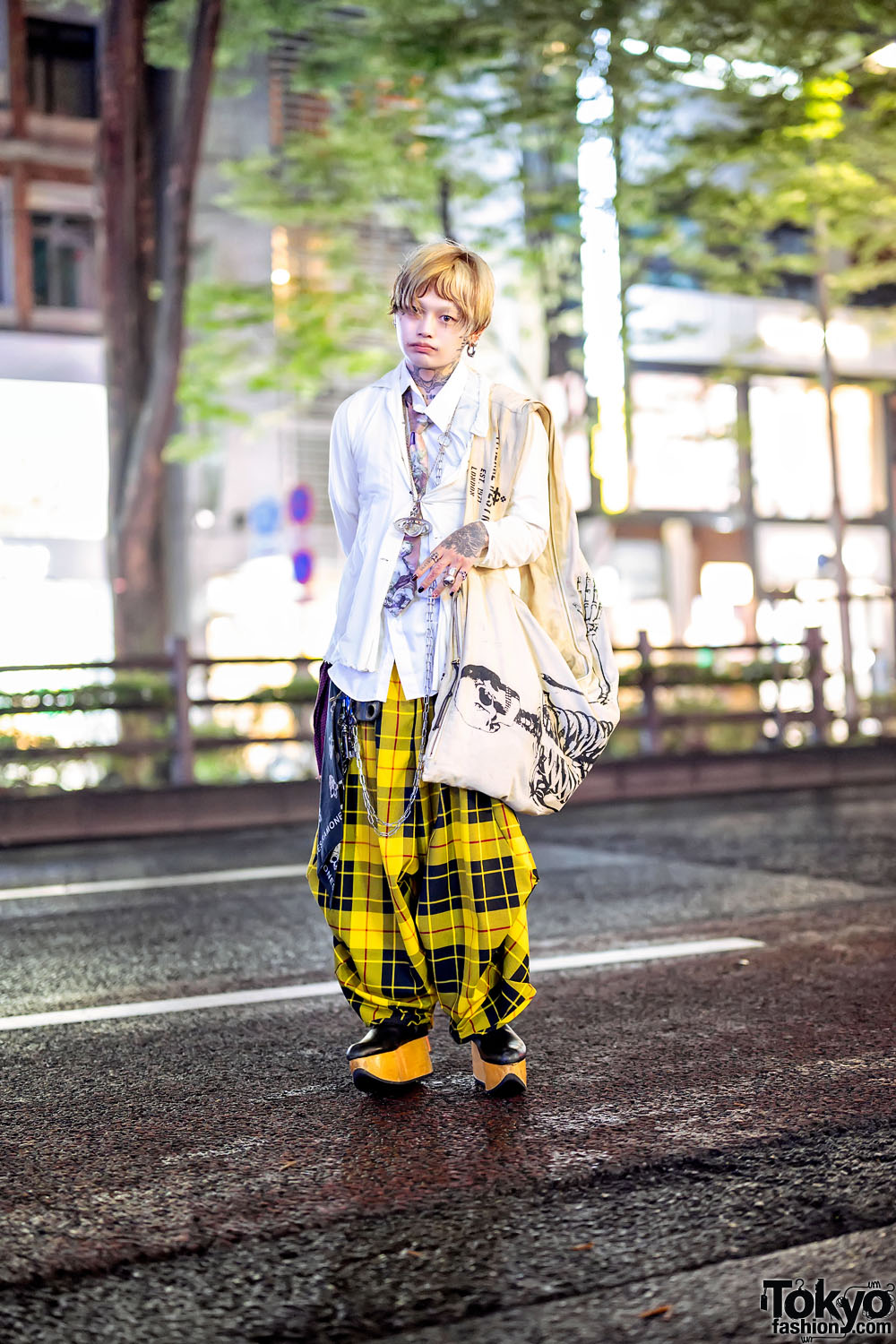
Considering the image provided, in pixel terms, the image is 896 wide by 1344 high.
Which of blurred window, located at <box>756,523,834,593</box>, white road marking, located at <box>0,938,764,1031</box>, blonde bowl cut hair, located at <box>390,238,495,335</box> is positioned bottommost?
white road marking, located at <box>0,938,764,1031</box>

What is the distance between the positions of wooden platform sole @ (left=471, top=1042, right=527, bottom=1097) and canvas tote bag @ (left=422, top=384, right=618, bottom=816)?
0.59 meters

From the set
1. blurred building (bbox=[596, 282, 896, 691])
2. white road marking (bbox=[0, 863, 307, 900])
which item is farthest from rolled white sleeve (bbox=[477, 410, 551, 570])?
blurred building (bbox=[596, 282, 896, 691])

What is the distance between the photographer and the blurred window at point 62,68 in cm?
2261

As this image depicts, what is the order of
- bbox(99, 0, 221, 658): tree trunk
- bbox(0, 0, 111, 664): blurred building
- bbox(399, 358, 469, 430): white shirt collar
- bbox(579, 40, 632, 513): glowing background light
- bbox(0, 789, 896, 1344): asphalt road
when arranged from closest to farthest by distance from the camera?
bbox(0, 789, 896, 1344): asphalt road
bbox(399, 358, 469, 430): white shirt collar
bbox(99, 0, 221, 658): tree trunk
bbox(579, 40, 632, 513): glowing background light
bbox(0, 0, 111, 664): blurred building

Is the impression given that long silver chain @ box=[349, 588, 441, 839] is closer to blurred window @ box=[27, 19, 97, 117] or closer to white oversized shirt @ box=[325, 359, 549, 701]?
white oversized shirt @ box=[325, 359, 549, 701]

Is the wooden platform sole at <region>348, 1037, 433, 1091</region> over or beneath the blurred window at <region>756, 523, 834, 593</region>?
beneath

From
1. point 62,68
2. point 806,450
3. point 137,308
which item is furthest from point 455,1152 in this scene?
point 806,450

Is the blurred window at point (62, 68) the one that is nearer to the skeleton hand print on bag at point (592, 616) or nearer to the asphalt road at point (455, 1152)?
the asphalt road at point (455, 1152)

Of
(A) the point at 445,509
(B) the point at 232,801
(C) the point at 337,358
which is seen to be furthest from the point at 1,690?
(A) the point at 445,509

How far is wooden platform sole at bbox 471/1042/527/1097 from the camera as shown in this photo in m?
3.30

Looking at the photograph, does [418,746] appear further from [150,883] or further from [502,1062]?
[150,883]

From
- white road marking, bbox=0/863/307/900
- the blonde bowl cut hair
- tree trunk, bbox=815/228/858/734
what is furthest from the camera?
tree trunk, bbox=815/228/858/734

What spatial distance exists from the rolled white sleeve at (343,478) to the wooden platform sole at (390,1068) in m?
1.19

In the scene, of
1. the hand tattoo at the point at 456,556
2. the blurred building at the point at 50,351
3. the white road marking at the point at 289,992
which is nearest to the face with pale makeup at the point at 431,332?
the hand tattoo at the point at 456,556
